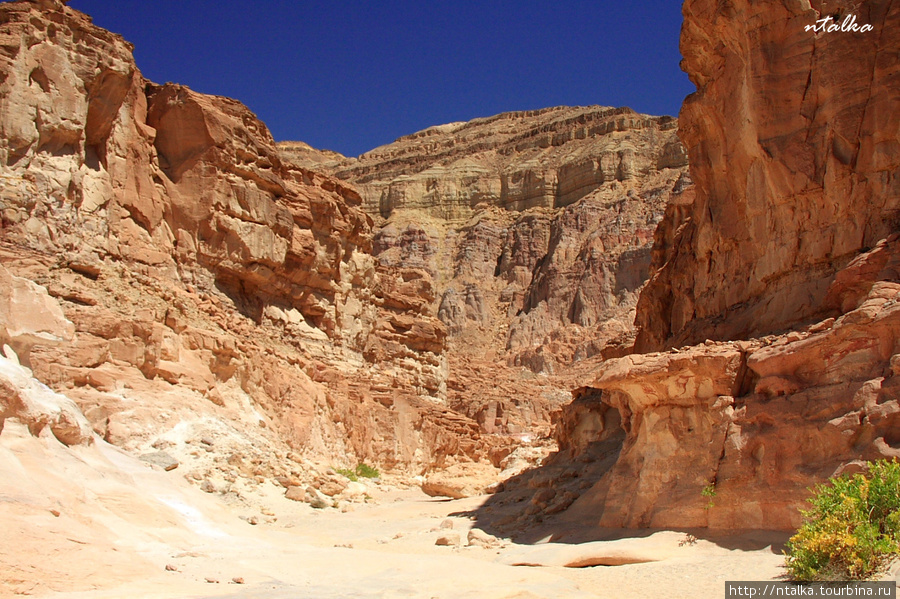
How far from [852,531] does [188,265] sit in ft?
72.0

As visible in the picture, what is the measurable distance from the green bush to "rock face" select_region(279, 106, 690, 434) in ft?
153

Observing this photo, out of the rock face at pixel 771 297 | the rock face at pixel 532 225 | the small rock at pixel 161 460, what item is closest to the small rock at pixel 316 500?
the small rock at pixel 161 460

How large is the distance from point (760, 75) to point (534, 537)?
947 cm

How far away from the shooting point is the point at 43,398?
34.5 ft

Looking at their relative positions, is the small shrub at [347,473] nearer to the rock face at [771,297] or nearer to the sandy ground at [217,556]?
the rock face at [771,297]

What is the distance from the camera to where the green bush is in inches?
320

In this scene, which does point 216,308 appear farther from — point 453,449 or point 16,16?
point 453,449

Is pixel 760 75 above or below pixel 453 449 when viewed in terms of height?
above

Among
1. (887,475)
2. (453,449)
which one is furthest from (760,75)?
(453,449)

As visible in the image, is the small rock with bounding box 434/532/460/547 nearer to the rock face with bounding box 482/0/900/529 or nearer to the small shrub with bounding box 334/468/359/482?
the rock face with bounding box 482/0/900/529

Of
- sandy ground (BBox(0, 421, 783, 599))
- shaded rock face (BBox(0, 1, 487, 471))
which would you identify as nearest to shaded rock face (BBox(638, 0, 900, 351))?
sandy ground (BBox(0, 421, 783, 599))

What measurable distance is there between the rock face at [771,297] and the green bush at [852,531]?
1.10 meters

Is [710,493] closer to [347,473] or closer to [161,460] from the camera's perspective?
[161,460]

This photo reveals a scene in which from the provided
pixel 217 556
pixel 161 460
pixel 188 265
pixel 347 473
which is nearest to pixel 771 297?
pixel 217 556
